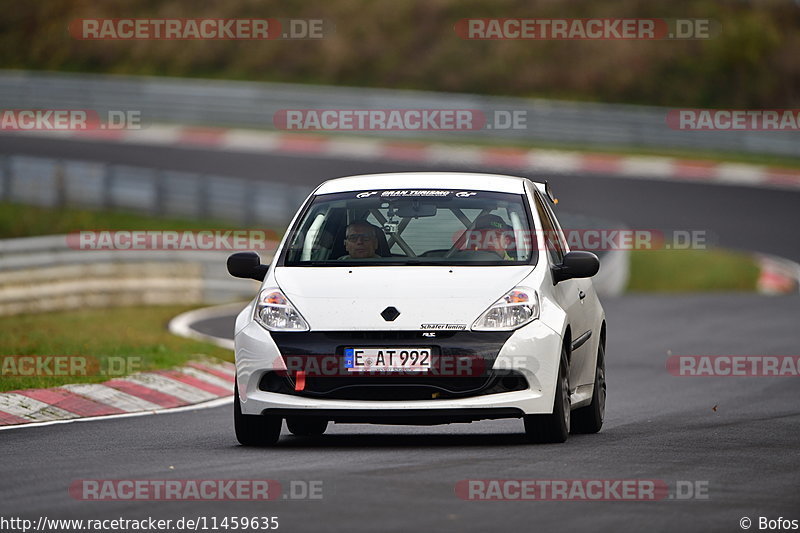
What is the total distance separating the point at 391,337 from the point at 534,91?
39527mm

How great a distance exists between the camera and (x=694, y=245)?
30.5m

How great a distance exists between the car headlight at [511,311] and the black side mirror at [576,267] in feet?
1.60

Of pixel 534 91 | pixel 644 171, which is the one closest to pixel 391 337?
pixel 644 171

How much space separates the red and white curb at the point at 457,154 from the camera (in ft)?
126

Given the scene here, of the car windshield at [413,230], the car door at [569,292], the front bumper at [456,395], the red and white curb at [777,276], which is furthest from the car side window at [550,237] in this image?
the red and white curb at [777,276]

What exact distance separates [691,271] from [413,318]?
789 inches

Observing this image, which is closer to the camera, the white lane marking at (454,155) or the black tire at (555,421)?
the black tire at (555,421)

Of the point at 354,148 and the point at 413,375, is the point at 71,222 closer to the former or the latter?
the point at 354,148

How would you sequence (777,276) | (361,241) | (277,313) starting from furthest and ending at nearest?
(777,276) → (361,241) → (277,313)

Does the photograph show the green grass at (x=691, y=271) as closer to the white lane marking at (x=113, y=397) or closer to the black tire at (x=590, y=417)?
the white lane marking at (x=113, y=397)

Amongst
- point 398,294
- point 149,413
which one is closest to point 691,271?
point 149,413

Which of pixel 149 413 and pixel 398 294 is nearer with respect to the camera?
pixel 398 294

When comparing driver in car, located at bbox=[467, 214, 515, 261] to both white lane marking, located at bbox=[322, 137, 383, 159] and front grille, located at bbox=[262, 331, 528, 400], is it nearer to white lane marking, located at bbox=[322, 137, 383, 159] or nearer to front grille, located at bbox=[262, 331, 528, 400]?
front grille, located at bbox=[262, 331, 528, 400]

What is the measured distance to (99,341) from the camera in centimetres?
1617
